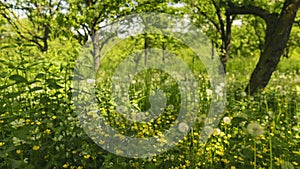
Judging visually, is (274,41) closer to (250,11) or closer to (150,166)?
→ (250,11)

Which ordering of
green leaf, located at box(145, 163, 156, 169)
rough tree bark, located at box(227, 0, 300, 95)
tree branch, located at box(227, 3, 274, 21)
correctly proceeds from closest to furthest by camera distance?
green leaf, located at box(145, 163, 156, 169)
rough tree bark, located at box(227, 0, 300, 95)
tree branch, located at box(227, 3, 274, 21)

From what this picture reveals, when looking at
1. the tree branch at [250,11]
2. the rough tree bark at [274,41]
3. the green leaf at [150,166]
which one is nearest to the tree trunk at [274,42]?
the rough tree bark at [274,41]

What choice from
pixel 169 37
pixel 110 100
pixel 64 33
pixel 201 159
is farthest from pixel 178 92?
pixel 169 37

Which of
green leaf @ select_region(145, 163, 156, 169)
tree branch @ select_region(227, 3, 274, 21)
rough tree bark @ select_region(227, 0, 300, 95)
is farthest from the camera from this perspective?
tree branch @ select_region(227, 3, 274, 21)

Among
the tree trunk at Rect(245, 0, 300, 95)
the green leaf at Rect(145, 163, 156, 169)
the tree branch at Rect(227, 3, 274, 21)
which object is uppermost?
the tree branch at Rect(227, 3, 274, 21)

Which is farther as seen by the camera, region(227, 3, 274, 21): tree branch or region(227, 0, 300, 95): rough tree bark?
region(227, 3, 274, 21): tree branch

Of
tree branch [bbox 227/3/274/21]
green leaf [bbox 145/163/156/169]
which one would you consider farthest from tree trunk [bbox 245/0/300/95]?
green leaf [bbox 145/163/156/169]

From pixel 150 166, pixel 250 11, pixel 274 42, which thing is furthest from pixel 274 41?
pixel 150 166

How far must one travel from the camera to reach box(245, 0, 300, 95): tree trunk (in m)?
5.68

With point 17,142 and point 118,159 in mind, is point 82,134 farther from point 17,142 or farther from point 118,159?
point 17,142

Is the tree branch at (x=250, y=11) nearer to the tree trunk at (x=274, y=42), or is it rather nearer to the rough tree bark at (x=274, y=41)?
the rough tree bark at (x=274, y=41)

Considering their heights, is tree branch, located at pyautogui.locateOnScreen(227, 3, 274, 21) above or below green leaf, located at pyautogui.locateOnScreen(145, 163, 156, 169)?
above

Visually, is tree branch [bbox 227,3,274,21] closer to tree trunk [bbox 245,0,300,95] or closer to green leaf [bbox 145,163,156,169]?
tree trunk [bbox 245,0,300,95]

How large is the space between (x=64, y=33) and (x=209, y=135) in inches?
259
